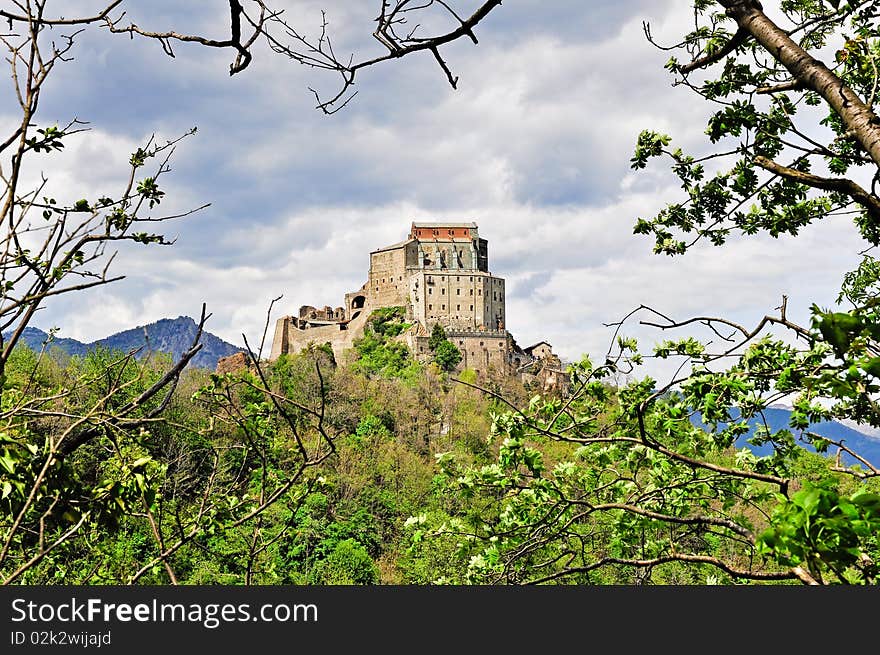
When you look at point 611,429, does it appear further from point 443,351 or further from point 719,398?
point 443,351

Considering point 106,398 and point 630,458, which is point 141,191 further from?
point 630,458

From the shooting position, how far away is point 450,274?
67.9m

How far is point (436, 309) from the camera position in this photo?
66.9m

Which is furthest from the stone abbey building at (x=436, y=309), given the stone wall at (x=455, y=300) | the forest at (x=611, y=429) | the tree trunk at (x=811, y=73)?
the tree trunk at (x=811, y=73)

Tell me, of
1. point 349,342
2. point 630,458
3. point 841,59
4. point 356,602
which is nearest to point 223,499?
point 356,602

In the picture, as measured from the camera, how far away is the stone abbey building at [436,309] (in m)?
64.6

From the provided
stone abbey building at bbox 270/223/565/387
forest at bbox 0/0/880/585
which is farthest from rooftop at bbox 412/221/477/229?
forest at bbox 0/0/880/585

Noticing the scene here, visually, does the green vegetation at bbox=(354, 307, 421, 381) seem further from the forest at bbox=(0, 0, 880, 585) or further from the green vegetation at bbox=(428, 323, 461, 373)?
the forest at bbox=(0, 0, 880, 585)

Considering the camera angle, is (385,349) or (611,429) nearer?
(611,429)

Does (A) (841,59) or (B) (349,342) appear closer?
(A) (841,59)

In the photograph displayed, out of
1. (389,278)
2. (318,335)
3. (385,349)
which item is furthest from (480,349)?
(318,335)

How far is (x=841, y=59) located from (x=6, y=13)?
14.5ft

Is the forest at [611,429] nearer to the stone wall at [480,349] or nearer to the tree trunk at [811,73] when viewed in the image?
the tree trunk at [811,73]

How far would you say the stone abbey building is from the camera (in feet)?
212
